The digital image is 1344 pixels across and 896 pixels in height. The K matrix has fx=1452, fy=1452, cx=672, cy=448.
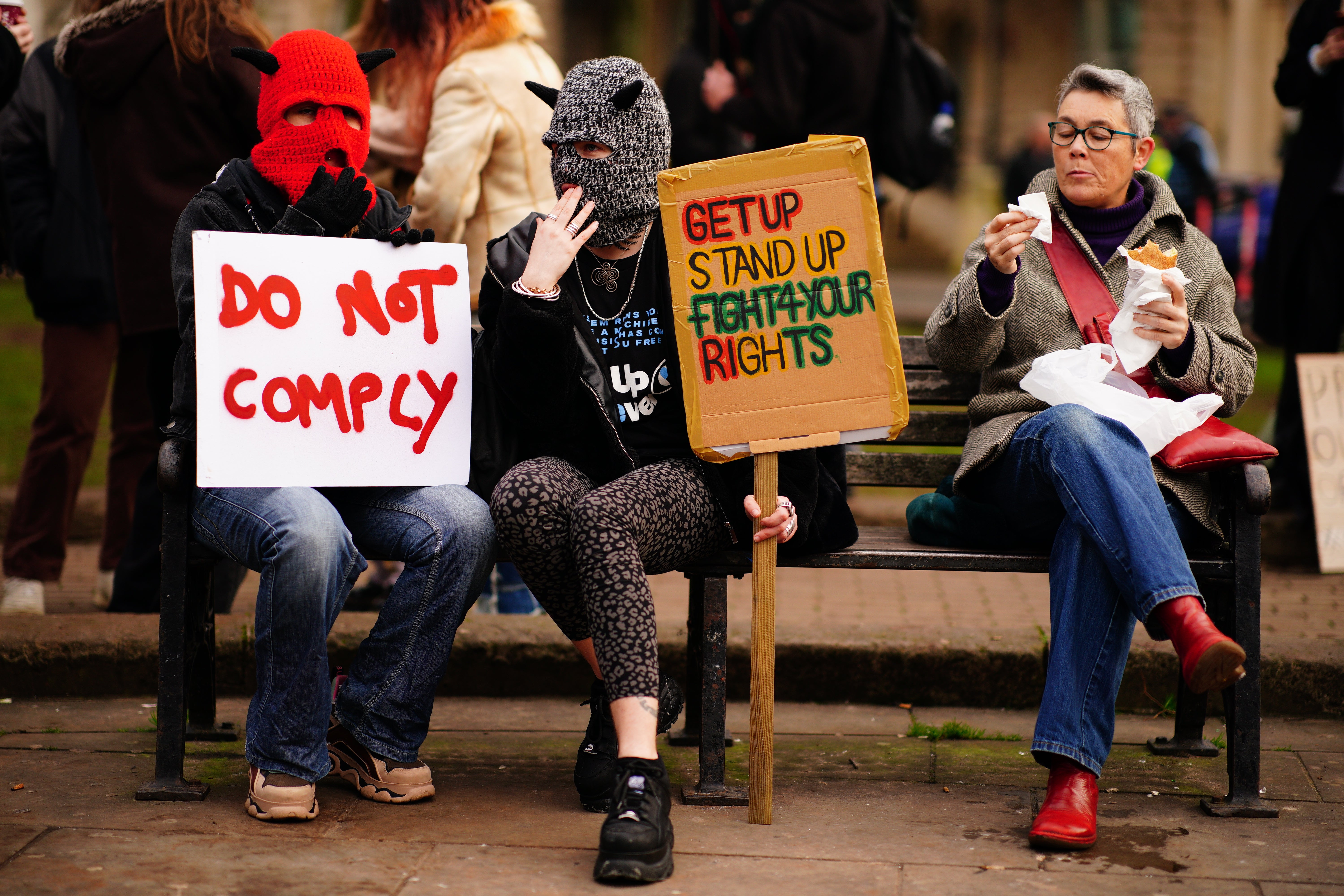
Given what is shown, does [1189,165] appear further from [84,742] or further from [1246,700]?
[84,742]

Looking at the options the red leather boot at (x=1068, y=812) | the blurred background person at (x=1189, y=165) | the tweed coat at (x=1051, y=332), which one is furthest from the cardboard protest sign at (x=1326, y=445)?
the blurred background person at (x=1189, y=165)

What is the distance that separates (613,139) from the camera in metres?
3.33

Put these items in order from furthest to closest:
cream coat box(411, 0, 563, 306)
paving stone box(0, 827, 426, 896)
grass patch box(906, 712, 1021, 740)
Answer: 1. cream coat box(411, 0, 563, 306)
2. grass patch box(906, 712, 1021, 740)
3. paving stone box(0, 827, 426, 896)

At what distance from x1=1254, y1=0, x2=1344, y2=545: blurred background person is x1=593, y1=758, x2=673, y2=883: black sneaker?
3.27 m

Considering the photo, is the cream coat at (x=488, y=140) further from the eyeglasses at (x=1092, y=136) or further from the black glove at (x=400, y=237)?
the eyeglasses at (x=1092, y=136)

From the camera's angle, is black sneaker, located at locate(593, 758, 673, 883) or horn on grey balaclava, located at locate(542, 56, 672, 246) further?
horn on grey balaclava, located at locate(542, 56, 672, 246)

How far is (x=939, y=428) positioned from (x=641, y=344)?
3.47ft

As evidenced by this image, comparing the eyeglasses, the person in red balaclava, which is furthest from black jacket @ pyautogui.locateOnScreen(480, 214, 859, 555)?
the eyeglasses

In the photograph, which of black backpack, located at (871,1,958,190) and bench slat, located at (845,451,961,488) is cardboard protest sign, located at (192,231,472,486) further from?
black backpack, located at (871,1,958,190)

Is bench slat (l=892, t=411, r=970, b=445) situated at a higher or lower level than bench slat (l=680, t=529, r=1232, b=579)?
higher

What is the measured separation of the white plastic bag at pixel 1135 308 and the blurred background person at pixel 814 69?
2580mm

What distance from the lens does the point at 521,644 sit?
4305 millimetres

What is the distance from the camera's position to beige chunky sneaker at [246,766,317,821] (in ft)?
10.3

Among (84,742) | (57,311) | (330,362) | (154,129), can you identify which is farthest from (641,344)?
(57,311)
